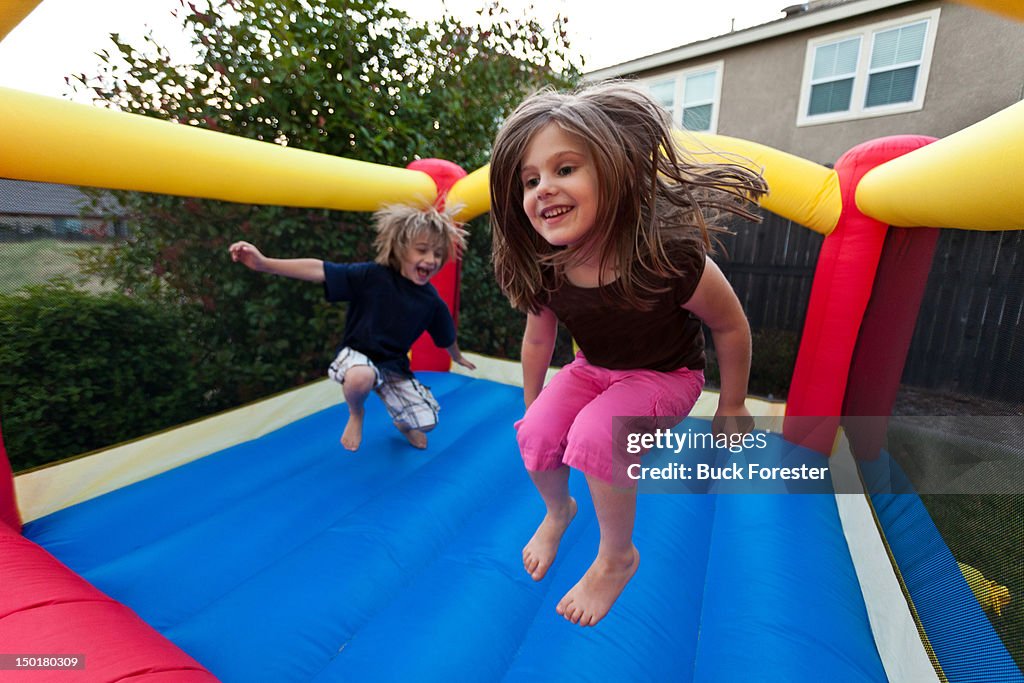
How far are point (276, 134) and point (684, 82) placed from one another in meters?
6.74

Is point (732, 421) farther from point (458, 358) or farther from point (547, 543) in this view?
point (458, 358)

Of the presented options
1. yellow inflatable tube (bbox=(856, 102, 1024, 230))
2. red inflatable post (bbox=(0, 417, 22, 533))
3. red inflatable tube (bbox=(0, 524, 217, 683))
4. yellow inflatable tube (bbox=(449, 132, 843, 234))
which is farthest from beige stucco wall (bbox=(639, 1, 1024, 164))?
red inflatable post (bbox=(0, 417, 22, 533))

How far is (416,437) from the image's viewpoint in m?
2.31

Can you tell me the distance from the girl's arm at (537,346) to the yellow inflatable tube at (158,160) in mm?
1349

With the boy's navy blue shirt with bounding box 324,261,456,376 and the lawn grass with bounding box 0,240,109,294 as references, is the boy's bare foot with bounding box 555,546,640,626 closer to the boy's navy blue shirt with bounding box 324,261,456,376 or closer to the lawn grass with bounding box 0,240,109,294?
the boy's navy blue shirt with bounding box 324,261,456,376

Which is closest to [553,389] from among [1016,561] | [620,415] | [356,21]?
[620,415]

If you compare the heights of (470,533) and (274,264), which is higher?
(274,264)

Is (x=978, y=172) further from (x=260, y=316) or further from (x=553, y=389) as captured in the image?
(x=260, y=316)

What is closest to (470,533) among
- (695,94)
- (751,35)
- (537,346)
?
(537,346)

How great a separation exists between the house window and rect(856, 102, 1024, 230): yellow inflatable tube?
22.0 feet

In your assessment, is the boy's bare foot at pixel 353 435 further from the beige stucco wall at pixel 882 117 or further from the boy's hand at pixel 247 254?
the beige stucco wall at pixel 882 117

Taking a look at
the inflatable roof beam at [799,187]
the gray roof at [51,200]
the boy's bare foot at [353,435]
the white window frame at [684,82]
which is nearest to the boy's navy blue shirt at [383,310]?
the boy's bare foot at [353,435]

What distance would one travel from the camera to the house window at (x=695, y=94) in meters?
7.38

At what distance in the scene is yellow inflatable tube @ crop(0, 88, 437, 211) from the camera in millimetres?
1323
